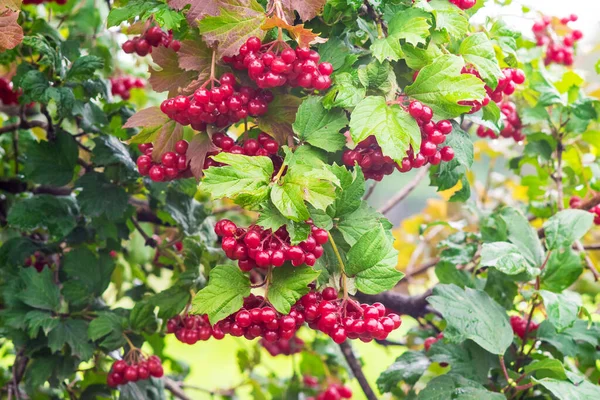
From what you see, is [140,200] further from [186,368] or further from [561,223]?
[561,223]

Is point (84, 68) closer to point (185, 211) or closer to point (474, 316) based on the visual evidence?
point (185, 211)

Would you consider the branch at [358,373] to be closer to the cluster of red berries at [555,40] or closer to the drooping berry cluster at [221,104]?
the drooping berry cluster at [221,104]

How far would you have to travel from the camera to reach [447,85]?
858 mm

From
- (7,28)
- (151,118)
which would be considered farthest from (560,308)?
(7,28)

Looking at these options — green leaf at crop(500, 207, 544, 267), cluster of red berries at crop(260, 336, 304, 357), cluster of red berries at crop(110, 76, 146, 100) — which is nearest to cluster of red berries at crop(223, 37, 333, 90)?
green leaf at crop(500, 207, 544, 267)

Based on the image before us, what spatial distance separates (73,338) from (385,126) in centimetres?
80

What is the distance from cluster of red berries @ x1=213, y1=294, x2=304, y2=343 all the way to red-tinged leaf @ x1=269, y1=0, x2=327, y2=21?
1.33 ft

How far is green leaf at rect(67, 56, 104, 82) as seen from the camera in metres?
1.25

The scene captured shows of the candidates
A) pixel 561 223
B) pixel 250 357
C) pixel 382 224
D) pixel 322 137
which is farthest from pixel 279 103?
pixel 250 357

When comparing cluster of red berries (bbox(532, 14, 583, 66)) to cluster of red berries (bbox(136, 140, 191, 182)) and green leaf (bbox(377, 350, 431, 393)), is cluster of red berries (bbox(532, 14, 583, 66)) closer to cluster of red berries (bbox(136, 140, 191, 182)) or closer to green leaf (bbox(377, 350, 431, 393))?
green leaf (bbox(377, 350, 431, 393))

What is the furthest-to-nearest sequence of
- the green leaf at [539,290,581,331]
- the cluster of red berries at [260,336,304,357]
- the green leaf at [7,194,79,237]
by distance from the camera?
the cluster of red berries at [260,336,304,357] → the green leaf at [7,194,79,237] → the green leaf at [539,290,581,331]

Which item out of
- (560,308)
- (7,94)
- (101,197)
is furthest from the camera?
(7,94)

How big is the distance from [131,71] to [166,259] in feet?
3.08

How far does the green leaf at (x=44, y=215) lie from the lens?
1.34m
